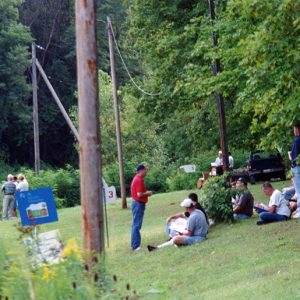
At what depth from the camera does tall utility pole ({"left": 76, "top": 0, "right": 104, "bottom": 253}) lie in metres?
12.0

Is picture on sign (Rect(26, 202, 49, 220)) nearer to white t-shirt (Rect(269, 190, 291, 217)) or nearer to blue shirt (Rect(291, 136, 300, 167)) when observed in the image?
blue shirt (Rect(291, 136, 300, 167))

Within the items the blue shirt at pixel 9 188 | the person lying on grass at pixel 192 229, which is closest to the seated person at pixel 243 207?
the person lying on grass at pixel 192 229

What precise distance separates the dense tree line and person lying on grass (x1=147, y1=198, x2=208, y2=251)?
6.40 ft

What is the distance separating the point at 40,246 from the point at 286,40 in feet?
24.8

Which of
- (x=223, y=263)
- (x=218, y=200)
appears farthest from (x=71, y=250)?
(x=218, y=200)

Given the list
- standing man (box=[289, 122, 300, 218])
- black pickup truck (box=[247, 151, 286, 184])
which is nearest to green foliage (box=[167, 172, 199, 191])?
black pickup truck (box=[247, 151, 286, 184])

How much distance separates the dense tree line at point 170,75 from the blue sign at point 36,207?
3907mm

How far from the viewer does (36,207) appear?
47.2 feet

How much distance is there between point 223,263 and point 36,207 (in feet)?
10.6

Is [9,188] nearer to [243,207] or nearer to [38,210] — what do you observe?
[243,207]

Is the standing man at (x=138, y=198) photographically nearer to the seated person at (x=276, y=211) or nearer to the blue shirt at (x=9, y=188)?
the seated person at (x=276, y=211)

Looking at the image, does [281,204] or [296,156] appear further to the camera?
[281,204]

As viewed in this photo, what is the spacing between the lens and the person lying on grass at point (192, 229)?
17125 millimetres

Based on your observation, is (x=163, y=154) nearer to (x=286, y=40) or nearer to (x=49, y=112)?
(x=49, y=112)
